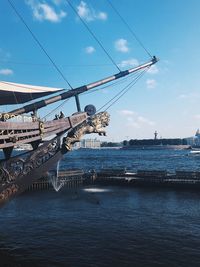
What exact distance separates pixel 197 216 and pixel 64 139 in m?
13.0

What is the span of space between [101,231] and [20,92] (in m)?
10.2

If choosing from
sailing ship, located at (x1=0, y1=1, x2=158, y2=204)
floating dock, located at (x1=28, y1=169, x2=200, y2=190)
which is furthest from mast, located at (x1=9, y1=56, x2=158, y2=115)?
floating dock, located at (x1=28, y1=169, x2=200, y2=190)

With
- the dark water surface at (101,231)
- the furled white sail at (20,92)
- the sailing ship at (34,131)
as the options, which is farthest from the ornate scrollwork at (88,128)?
the dark water surface at (101,231)

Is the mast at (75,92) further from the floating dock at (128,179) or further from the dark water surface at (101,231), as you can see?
the floating dock at (128,179)

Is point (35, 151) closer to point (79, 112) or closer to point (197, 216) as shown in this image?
point (79, 112)

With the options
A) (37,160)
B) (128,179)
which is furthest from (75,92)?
(128,179)

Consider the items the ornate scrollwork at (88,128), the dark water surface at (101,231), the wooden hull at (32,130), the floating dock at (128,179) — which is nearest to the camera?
the wooden hull at (32,130)

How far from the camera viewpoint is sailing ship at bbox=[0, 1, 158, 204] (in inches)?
766

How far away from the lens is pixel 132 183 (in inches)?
1925

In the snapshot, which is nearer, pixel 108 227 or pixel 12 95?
pixel 12 95

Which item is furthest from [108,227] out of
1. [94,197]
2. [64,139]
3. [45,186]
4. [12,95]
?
[45,186]

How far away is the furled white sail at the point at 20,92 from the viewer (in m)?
20.5

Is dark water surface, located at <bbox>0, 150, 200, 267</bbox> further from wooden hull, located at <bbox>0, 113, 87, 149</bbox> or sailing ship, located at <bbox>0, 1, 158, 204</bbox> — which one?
wooden hull, located at <bbox>0, 113, 87, 149</bbox>

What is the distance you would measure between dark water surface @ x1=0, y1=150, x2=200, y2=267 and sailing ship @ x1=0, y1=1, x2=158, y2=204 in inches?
145
